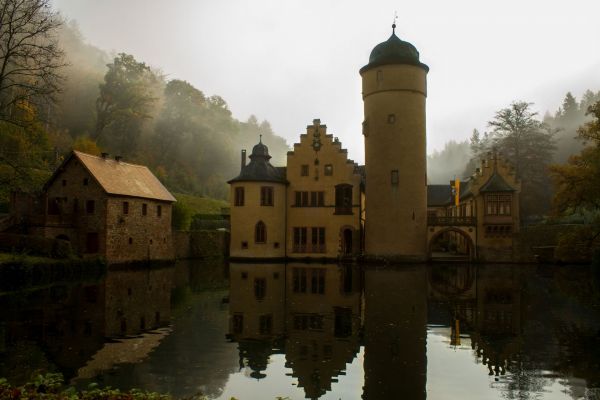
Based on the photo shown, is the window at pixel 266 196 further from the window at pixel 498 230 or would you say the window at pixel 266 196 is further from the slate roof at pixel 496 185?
the window at pixel 498 230

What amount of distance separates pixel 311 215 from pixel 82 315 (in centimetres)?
2689

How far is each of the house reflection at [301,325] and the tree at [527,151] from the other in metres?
34.8

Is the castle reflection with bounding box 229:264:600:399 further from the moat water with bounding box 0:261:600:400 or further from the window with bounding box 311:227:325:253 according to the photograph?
the window with bounding box 311:227:325:253

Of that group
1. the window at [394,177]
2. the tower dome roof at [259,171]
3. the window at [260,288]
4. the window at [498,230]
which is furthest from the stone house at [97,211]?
the window at [498,230]

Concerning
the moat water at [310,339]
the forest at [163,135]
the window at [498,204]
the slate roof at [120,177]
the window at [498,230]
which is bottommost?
the moat water at [310,339]

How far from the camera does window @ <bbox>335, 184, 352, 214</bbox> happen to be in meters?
40.3

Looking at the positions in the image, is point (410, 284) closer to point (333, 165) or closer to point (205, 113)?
point (333, 165)

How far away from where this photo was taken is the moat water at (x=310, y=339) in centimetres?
886

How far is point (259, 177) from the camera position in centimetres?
3991

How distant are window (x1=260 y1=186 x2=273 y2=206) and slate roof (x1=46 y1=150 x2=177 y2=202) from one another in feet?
22.4

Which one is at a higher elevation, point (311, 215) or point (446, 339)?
point (311, 215)

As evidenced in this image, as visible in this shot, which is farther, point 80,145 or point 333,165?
point 80,145

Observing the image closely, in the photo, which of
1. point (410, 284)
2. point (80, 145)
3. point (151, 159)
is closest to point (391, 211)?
point (410, 284)

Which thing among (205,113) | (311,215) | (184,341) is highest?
(205,113)
